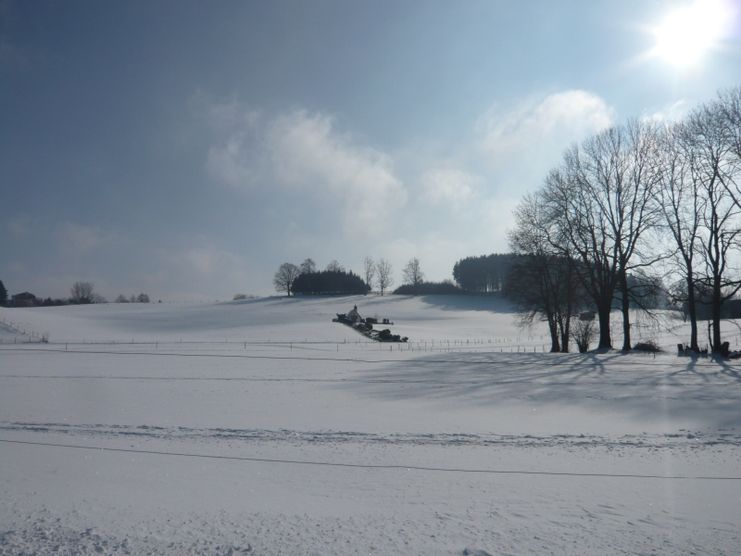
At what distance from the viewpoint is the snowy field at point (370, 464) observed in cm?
596

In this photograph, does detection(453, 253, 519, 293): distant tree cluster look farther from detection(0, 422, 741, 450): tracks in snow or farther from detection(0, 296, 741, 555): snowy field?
detection(0, 422, 741, 450): tracks in snow

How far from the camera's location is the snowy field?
19.6ft

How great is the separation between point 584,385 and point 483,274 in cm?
12106

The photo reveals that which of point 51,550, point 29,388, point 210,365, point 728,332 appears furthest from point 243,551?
point 728,332

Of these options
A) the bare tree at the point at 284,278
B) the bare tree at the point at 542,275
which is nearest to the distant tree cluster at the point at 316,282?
A: the bare tree at the point at 284,278

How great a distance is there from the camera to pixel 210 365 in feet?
86.2

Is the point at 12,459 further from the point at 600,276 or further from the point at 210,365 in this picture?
the point at 600,276

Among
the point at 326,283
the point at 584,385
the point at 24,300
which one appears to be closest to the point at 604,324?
the point at 584,385

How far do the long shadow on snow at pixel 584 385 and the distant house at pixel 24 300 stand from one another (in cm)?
11373

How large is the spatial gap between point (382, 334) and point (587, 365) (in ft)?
113

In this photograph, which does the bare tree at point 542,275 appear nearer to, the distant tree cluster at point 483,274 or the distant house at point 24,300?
the distant tree cluster at point 483,274

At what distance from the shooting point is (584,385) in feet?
61.1

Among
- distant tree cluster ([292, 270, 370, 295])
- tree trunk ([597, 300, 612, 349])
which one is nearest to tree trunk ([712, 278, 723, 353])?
tree trunk ([597, 300, 612, 349])

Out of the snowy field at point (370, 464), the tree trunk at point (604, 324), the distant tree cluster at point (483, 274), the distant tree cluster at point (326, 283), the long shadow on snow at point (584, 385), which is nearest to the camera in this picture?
the snowy field at point (370, 464)
